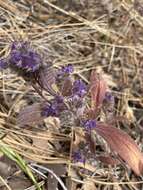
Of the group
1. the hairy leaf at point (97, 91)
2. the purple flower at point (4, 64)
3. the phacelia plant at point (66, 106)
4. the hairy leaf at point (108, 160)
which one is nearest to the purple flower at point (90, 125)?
the phacelia plant at point (66, 106)

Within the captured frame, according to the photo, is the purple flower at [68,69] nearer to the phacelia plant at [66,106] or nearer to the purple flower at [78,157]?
the phacelia plant at [66,106]

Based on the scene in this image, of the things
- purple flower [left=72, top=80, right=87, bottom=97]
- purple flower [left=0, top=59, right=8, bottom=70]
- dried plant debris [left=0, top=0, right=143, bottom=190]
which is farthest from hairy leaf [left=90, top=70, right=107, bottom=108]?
purple flower [left=0, top=59, right=8, bottom=70]

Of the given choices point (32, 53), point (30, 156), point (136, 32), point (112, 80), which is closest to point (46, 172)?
point (30, 156)

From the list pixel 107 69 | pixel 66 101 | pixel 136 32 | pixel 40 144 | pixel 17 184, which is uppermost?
pixel 136 32

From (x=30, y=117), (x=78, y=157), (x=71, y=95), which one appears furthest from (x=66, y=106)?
(x=78, y=157)

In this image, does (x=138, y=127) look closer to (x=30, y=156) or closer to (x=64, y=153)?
(x=64, y=153)

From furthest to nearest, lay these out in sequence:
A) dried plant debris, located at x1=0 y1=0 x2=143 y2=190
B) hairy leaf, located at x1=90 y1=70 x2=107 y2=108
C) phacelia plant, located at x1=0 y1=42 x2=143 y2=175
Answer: hairy leaf, located at x1=90 y1=70 x2=107 y2=108, dried plant debris, located at x1=0 y1=0 x2=143 y2=190, phacelia plant, located at x1=0 y1=42 x2=143 y2=175

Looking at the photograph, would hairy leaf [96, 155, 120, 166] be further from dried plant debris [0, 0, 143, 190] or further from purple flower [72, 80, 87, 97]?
purple flower [72, 80, 87, 97]

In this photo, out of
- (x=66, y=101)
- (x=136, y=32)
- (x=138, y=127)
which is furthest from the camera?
(x=136, y=32)
